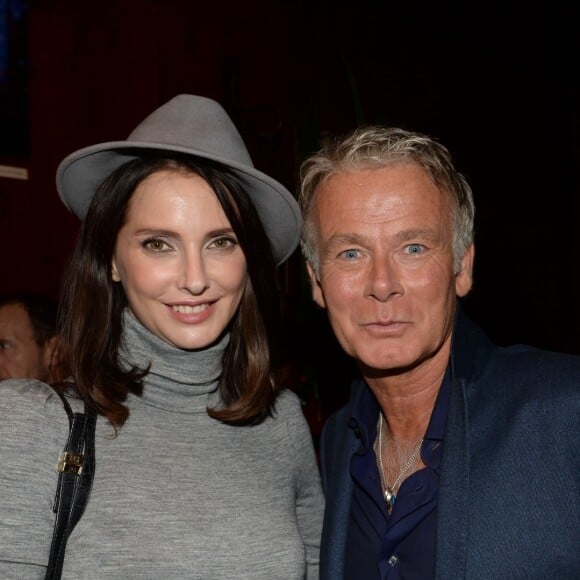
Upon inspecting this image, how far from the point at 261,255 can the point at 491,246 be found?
350 centimetres

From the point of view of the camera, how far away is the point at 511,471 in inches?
63.7

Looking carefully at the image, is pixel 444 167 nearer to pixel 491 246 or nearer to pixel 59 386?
pixel 59 386

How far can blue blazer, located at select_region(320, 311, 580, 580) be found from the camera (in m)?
1.55

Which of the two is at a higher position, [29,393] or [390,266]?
[390,266]

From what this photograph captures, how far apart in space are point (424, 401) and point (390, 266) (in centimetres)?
40

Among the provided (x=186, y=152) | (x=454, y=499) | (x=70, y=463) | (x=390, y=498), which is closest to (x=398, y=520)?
(x=390, y=498)

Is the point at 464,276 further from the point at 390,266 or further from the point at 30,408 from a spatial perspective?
the point at 30,408

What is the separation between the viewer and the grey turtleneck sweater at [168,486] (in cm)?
163

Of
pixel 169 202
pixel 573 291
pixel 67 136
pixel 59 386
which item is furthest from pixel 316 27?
pixel 59 386

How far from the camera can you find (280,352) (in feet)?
7.38

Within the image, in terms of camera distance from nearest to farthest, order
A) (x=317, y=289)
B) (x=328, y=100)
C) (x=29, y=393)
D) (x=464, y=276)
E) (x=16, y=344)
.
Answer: (x=29, y=393)
(x=464, y=276)
(x=317, y=289)
(x=16, y=344)
(x=328, y=100)

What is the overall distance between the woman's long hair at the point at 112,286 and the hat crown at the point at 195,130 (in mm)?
47

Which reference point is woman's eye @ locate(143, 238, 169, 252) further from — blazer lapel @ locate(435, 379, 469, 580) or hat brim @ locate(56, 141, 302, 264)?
blazer lapel @ locate(435, 379, 469, 580)

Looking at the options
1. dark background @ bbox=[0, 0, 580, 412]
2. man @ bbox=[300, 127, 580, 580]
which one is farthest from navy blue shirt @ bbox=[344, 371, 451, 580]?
dark background @ bbox=[0, 0, 580, 412]
